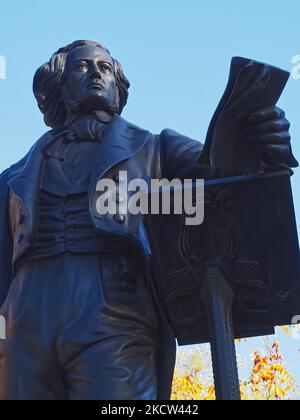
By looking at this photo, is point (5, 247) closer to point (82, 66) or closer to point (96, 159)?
point (96, 159)

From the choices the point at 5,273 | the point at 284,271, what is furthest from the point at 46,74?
the point at 284,271

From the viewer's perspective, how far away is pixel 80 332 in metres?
3.80

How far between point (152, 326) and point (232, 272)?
0.51 meters

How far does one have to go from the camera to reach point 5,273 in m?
4.35

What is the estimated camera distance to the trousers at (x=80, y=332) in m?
3.73

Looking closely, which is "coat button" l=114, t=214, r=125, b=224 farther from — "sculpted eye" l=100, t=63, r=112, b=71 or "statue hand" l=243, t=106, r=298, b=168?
"sculpted eye" l=100, t=63, r=112, b=71

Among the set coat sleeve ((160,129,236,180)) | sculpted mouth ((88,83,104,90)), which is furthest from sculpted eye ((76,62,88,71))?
coat sleeve ((160,129,236,180))

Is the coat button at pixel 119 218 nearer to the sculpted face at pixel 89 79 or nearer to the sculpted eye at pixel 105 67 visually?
the sculpted face at pixel 89 79

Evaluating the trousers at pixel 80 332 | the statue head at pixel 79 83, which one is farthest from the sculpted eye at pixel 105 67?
the trousers at pixel 80 332

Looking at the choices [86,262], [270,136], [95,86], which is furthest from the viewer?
[95,86]

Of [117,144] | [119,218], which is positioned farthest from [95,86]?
[119,218]

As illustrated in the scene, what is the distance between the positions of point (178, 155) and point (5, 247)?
0.93 m

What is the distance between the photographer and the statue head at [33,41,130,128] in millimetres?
4613
